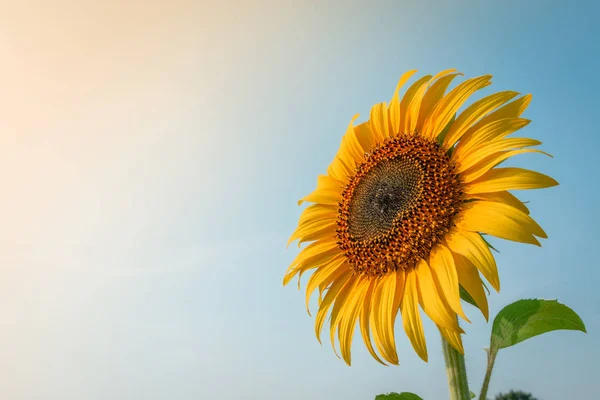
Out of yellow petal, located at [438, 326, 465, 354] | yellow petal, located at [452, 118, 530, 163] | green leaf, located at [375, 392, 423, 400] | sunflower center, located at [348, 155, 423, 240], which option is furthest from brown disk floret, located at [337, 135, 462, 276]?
green leaf, located at [375, 392, 423, 400]

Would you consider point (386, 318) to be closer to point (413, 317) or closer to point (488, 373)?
point (413, 317)

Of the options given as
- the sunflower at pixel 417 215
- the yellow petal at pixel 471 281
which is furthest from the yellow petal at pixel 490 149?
the yellow petal at pixel 471 281

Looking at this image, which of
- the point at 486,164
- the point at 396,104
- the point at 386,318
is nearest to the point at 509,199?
the point at 486,164

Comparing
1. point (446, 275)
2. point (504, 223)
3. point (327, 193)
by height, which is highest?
point (327, 193)

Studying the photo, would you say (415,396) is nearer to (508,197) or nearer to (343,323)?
(343,323)

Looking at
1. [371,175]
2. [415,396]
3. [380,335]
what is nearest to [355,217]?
[371,175]

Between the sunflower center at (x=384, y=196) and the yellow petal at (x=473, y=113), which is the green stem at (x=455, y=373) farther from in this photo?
the yellow petal at (x=473, y=113)
